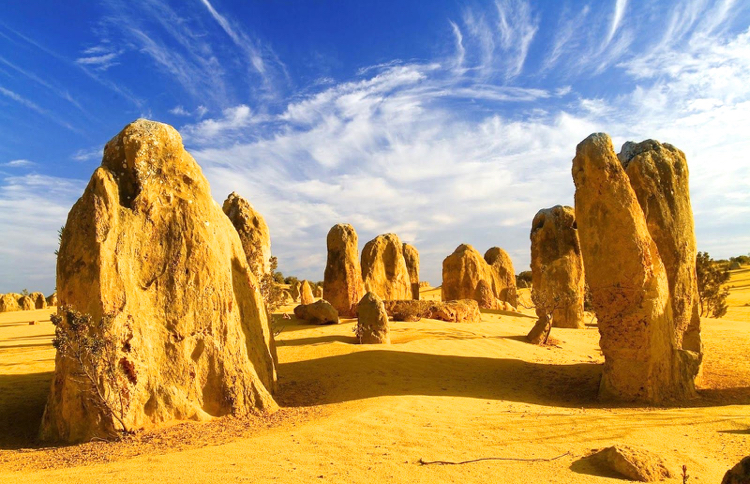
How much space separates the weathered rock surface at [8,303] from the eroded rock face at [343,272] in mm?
29327

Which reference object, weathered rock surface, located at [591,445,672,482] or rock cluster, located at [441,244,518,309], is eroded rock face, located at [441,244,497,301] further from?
weathered rock surface, located at [591,445,672,482]

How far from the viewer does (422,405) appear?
8008 millimetres

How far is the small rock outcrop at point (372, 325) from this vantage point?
13.3 metres

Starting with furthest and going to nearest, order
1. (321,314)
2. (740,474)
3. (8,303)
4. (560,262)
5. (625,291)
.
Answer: (8,303), (560,262), (321,314), (625,291), (740,474)

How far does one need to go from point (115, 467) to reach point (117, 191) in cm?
418

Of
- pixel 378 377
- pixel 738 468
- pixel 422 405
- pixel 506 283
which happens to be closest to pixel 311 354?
pixel 378 377

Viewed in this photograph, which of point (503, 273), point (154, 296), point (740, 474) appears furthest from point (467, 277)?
point (740, 474)

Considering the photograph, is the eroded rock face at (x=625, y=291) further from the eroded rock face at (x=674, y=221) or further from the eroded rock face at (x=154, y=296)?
the eroded rock face at (x=154, y=296)

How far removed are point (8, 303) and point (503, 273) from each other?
35375mm

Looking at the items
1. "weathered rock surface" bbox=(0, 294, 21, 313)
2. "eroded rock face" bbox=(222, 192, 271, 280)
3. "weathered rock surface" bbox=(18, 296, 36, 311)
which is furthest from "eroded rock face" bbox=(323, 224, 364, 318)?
"weathered rock surface" bbox=(18, 296, 36, 311)

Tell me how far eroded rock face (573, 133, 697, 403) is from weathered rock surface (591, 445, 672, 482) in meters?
3.97

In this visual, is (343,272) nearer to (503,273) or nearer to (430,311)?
(430,311)

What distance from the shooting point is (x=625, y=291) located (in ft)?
28.5

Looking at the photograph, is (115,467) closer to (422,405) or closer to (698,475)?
(422,405)
